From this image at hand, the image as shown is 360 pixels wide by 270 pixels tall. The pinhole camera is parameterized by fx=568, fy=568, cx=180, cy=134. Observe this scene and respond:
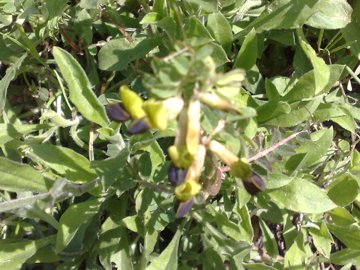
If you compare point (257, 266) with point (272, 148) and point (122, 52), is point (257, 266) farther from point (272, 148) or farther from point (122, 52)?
point (122, 52)

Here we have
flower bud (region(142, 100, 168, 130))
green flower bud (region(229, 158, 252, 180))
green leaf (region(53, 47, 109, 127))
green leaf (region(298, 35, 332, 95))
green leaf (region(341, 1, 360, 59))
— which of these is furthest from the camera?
green leaf (region(341, 1, 360, 59))

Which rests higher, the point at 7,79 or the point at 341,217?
the point at 7,79

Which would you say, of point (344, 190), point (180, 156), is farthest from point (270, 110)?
point (180, 156)

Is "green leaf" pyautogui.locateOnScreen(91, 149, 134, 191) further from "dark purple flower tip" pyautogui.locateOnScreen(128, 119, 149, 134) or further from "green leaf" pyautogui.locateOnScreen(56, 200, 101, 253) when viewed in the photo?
"dark purple flower tip" pyautogui.locateOnScreen(128, 119, 149, 134)

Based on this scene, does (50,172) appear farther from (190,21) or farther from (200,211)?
(190,21)

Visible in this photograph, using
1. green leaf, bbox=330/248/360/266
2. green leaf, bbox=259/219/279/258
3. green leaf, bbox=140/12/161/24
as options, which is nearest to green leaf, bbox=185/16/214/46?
green leaf, bbox=140/12/161/24

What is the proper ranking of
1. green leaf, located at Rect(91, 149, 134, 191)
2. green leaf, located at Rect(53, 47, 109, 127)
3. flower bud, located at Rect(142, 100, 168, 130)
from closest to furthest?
flower bud, located at Rect(142, 100, 168, 130), green leaf, located at Rect(91, 149, 134, 191), green leaf, located at Rect(53, 47, 109, 127)
